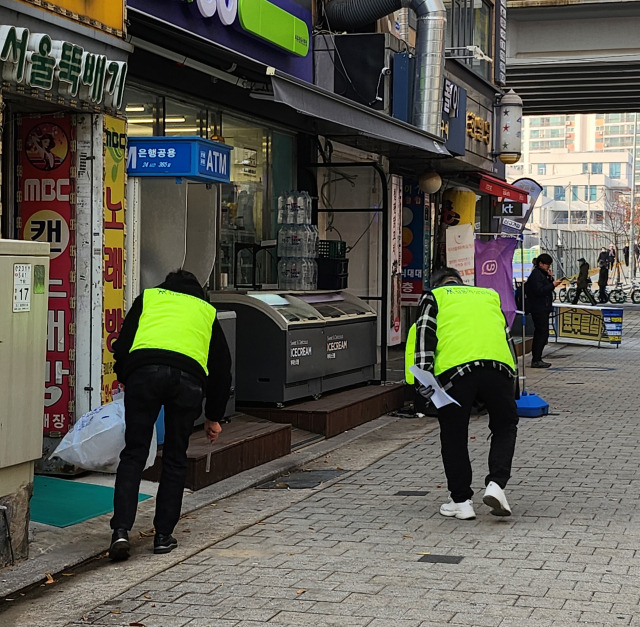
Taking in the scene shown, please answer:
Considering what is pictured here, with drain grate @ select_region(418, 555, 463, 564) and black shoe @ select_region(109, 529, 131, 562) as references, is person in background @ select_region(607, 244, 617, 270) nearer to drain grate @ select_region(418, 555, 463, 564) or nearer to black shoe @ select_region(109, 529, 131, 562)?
drain grate @ select_region(418, 555, 463, 564)

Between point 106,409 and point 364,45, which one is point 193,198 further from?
point 364,45

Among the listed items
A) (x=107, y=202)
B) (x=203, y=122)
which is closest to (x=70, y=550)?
(x=107, y=202)

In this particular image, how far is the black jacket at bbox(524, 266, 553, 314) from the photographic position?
19719 mm

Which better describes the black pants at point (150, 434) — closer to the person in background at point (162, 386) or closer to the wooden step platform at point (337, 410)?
the person in background at point (162, 386)

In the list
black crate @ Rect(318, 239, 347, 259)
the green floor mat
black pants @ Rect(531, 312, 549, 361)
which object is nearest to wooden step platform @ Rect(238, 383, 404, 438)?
black crate @ Rect(318, 239, 347, 259)

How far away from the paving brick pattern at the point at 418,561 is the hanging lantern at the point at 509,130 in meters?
13.1

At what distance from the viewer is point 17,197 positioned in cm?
888

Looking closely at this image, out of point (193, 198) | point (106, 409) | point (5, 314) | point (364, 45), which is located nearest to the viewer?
point (5, 314)

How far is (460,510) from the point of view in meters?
7.65

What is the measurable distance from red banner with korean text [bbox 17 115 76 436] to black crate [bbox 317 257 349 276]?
5472 millimetres

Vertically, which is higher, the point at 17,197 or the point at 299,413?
the point at 17,197

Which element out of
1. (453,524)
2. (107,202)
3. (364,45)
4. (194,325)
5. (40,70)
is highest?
(364,45)

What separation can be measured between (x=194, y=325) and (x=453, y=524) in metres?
2.18

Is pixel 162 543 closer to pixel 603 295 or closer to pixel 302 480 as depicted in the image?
pixel 302 480
